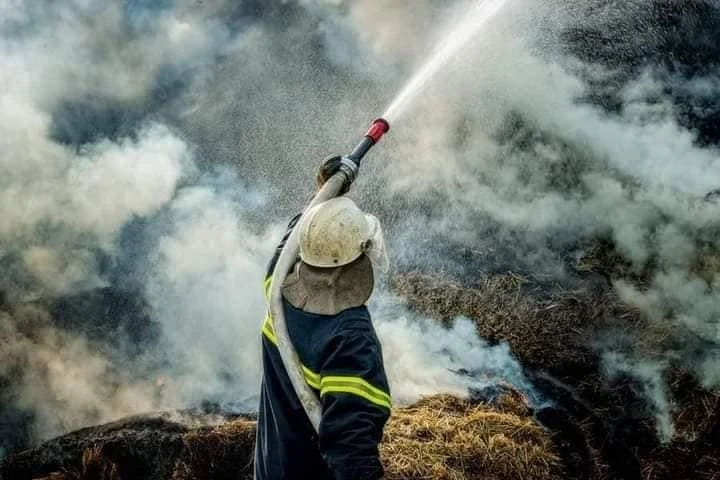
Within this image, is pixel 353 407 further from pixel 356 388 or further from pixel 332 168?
pixel 332 168

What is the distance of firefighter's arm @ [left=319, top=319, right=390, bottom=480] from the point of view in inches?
83.9

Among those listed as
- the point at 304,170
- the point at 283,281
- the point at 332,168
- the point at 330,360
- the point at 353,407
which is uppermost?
the point at 304,170

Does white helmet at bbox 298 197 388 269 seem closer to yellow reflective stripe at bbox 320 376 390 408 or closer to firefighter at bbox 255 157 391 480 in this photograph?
firefighter at bbox 255 157 391 480

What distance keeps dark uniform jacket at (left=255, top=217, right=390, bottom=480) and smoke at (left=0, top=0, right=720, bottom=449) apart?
352 cm

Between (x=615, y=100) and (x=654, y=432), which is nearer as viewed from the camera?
(x=654, y=432)

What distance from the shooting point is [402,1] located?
10586 mm

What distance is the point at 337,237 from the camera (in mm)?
2406

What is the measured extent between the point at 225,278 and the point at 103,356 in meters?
1.84

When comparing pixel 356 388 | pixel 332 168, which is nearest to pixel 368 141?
pixel 332 168

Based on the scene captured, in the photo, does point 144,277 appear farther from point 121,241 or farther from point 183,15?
point 183,15

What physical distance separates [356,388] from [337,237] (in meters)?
0.59

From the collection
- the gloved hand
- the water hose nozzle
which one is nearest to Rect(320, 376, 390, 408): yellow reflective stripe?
the gloved hand

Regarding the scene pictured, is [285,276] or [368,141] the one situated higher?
[368,141]

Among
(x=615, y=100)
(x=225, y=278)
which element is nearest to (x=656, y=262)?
(x=615, y=100)
